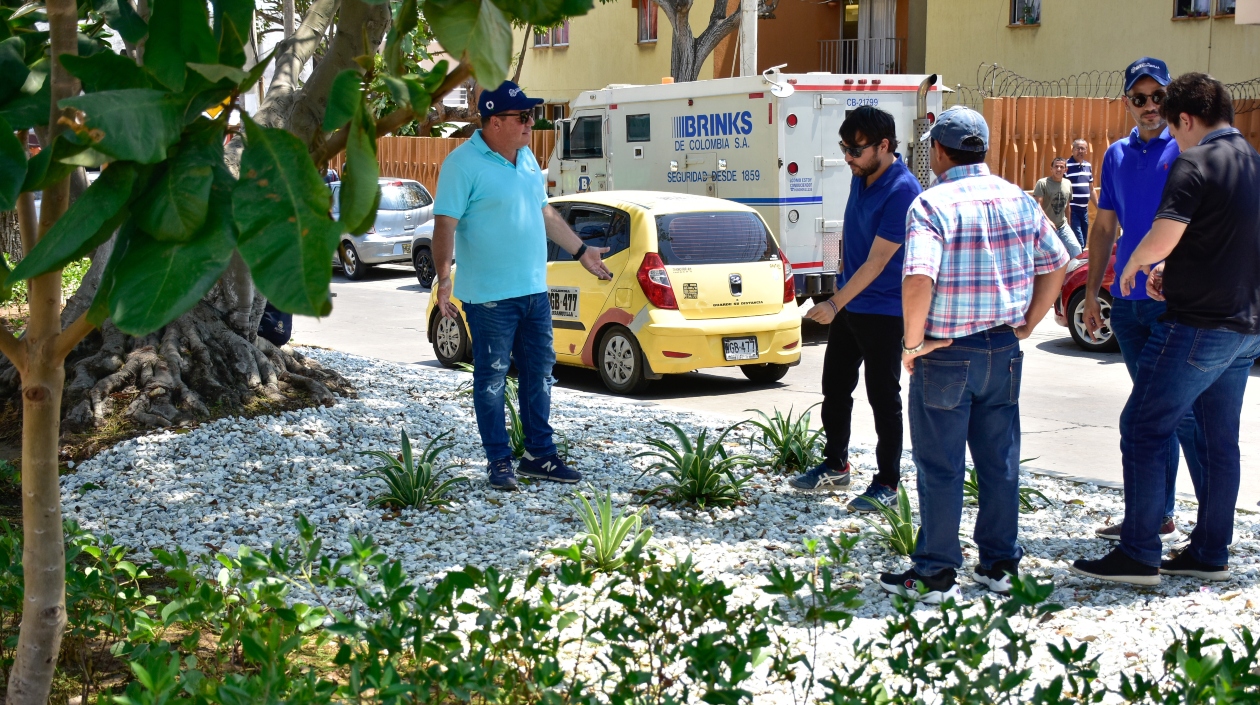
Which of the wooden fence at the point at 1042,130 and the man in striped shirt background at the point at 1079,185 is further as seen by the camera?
the wooden fence at the point at 1042,130

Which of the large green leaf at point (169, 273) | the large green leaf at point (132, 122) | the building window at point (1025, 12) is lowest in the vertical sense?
the large green leaf at point (169, 273)

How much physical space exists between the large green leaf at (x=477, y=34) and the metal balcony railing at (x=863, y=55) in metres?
28.5

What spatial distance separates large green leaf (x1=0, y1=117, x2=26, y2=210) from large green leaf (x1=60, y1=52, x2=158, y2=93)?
143 millimetres

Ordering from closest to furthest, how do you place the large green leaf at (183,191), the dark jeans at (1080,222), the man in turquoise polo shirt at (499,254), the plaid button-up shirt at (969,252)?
1. the large green leaf at (183,191)
2. the plaid button-up shirt at (969,252)
3. the man in turquoise polo shirt at (499,254)
4. the dark jeans at (1080,222)

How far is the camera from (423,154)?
30.7 m

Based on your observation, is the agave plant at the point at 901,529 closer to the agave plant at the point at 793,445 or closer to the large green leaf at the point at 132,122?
the agave plant at the point at 793,445

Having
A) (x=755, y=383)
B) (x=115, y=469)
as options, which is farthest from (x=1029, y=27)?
(x=115, y=469)

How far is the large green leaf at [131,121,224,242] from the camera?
1746 millimetres

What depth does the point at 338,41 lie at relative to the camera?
4305 mm

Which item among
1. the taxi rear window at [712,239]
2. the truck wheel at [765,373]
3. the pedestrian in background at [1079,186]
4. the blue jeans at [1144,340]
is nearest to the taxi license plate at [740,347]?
the taxi rear window at [712,239]

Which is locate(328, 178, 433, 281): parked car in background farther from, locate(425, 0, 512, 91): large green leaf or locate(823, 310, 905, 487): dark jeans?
locate(425, 0, 512, 91): large green leaf

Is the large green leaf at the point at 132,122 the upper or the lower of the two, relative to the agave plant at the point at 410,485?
upper

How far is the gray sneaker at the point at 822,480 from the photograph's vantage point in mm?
6172

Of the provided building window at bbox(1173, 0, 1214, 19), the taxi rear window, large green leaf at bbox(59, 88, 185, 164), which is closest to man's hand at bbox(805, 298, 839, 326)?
large green leaf at bbox(59, 88, 185, 164)
